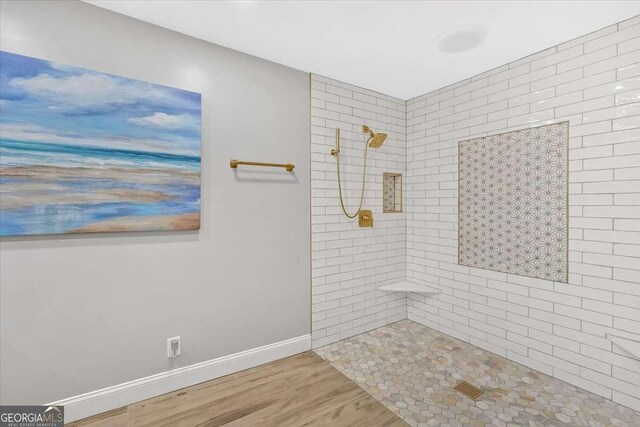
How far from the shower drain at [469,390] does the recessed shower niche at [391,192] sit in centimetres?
161

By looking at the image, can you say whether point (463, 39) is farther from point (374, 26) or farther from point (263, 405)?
point (263, 405)

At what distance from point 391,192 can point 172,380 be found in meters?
2.52

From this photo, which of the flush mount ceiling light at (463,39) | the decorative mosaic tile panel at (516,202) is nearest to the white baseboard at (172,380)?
the decorative mosaic tile panel at (516,202)

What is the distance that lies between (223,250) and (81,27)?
1558 mm

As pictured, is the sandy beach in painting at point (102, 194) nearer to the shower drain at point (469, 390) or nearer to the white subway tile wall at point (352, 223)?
the white subway tile wall at point (352, 223)

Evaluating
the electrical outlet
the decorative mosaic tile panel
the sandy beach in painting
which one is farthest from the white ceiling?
the electrical outlet

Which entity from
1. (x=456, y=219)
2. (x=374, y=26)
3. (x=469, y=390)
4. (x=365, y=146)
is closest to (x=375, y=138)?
(x=365, y=146)

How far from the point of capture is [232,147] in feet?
7.01

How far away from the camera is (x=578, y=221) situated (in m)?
1.99

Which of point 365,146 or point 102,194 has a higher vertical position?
point 365,146

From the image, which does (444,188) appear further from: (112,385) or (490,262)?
(112,385)

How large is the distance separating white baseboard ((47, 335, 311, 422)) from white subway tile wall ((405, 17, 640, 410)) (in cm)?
165

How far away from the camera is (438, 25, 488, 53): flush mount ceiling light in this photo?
6.30 ft

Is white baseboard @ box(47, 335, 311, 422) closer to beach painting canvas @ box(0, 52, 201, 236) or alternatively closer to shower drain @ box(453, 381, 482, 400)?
beach painting canvas @ box(0, 52, 201, 236)
